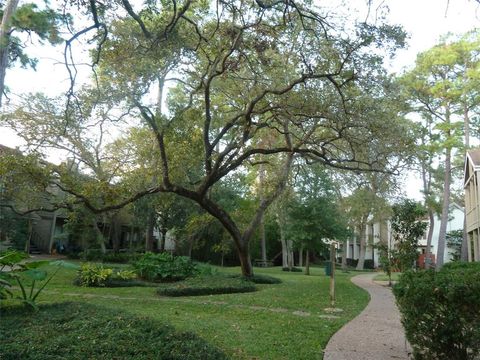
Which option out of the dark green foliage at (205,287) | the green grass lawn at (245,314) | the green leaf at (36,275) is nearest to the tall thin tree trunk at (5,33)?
the green leaf at (36,275)

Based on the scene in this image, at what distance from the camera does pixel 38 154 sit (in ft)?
47.6

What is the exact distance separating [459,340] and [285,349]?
101 inches

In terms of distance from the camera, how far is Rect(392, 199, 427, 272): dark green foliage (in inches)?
752

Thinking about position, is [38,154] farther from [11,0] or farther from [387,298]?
[387,298]

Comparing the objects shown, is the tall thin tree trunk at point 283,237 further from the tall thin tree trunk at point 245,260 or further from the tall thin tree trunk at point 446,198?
the tall thin tree trunk at point 446,198

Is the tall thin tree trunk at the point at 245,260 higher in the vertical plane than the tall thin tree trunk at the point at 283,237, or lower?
lower

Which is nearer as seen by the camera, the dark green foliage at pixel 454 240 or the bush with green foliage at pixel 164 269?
the bush with green foliage at pixel 164 269

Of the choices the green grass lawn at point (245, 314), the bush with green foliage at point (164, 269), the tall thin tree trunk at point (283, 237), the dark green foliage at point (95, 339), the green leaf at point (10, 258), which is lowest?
the green grass lawn at point (245, 314)

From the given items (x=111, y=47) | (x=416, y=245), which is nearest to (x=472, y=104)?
(x=416, y=245)

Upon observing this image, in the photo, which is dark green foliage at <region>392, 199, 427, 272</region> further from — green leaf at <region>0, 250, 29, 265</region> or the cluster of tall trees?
green leaf at <region>0, 250, 29, 265</region>

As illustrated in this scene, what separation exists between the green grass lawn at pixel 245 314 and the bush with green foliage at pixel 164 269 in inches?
90.3

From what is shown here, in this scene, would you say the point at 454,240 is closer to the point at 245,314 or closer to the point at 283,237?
the point at 283,237

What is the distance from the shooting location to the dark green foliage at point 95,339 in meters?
4.98

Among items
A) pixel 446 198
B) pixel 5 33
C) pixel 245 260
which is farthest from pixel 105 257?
pixel 446 198
